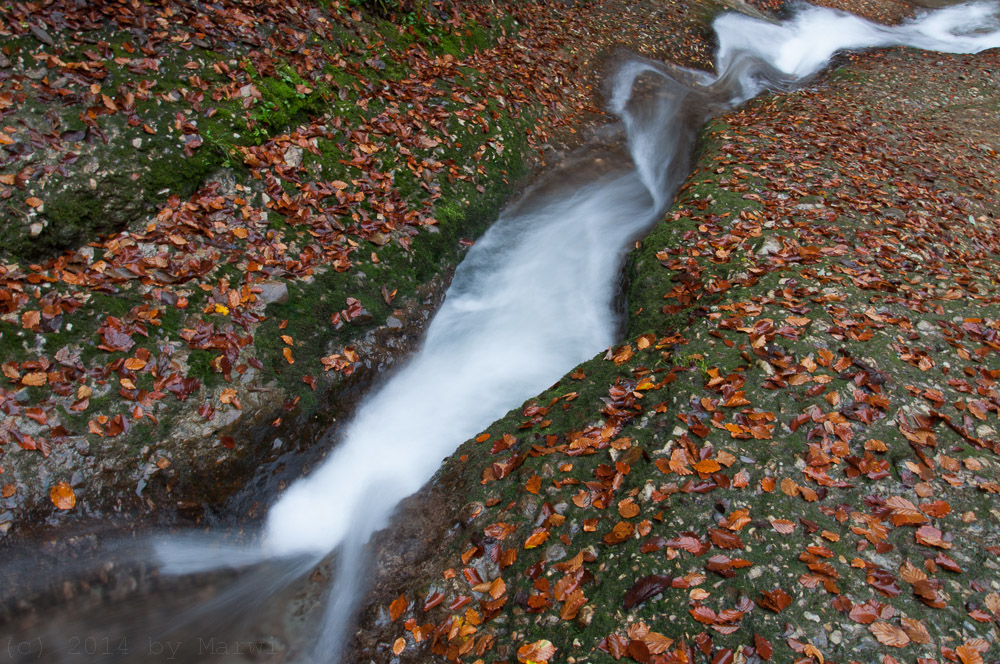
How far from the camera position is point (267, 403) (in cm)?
472

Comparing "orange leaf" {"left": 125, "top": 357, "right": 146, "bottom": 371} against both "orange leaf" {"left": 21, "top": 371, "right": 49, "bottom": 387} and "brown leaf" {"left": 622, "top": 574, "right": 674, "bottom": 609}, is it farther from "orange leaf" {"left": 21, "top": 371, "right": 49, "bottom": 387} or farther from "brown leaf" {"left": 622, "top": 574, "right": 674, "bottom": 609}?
"brown leaf" {"left": 622, "top": 574, "right": 674, "bottom": 609}

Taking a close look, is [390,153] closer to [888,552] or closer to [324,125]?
[324,125]

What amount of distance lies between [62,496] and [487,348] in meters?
4.12

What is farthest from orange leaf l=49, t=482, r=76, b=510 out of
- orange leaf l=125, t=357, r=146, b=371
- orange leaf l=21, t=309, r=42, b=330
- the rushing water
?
orange leaf l=21, t=309, r=42, b=330

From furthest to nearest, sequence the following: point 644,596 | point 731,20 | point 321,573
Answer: point 731,20 < point 321,573 < point 644,596


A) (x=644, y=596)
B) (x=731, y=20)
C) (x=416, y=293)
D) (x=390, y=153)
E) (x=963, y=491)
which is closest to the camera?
(x=644, y=596)

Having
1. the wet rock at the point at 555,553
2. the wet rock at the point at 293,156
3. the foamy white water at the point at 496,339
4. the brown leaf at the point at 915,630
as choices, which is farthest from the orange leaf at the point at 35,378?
the brown leaf at the point at 915,630

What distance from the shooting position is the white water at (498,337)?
470 centimetres

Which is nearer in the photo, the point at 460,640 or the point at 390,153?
the point at 460,640

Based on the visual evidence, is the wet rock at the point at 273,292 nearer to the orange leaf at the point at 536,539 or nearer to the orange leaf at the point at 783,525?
the orange leaf at the point at 536,539

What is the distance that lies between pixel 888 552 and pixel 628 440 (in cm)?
167

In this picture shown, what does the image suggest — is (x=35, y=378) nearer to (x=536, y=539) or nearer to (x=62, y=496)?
(x=62, y=496)

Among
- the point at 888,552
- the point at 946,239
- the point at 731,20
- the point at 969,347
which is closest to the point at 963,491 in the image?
the point at 888,552

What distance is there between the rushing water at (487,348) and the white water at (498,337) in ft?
0.05
